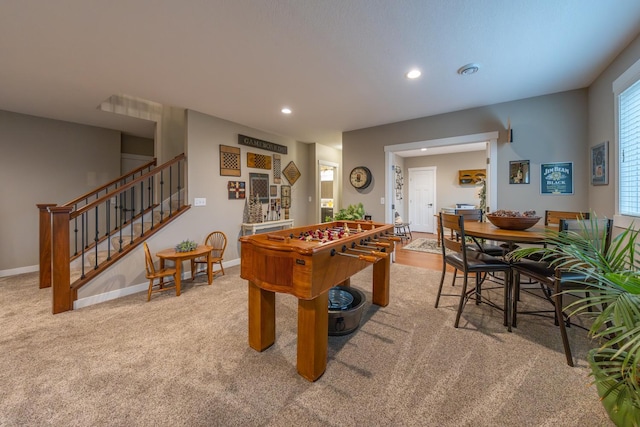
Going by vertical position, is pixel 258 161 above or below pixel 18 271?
above

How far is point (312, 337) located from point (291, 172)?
4286 millimetres

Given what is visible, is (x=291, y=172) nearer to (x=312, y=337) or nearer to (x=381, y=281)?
(x=381, y=281)

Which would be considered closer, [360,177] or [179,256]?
[179,256]

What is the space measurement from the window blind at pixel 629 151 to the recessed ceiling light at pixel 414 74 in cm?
173

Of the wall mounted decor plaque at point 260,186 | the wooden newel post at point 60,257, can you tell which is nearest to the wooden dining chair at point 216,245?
the wall mounted decor plaque at point 260,186

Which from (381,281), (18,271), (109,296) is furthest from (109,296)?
(381,281)

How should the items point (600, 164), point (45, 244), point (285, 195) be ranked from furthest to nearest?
point (285, 195) → point (45, 244) → point (600, 164)

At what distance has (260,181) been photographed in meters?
4.72

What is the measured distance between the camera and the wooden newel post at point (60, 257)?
96.8 inches

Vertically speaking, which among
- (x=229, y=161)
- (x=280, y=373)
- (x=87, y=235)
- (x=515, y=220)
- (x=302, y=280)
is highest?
(x=229, y=161)

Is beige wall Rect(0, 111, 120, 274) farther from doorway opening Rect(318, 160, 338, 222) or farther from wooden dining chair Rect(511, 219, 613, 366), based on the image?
wooden dining chair Rect(511, 219, 613, 366)

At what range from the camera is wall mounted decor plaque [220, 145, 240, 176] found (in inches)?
161

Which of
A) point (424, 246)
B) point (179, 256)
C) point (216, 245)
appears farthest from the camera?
point (424, 246)

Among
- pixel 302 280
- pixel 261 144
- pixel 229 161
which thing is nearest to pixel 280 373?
pixel 302 280
